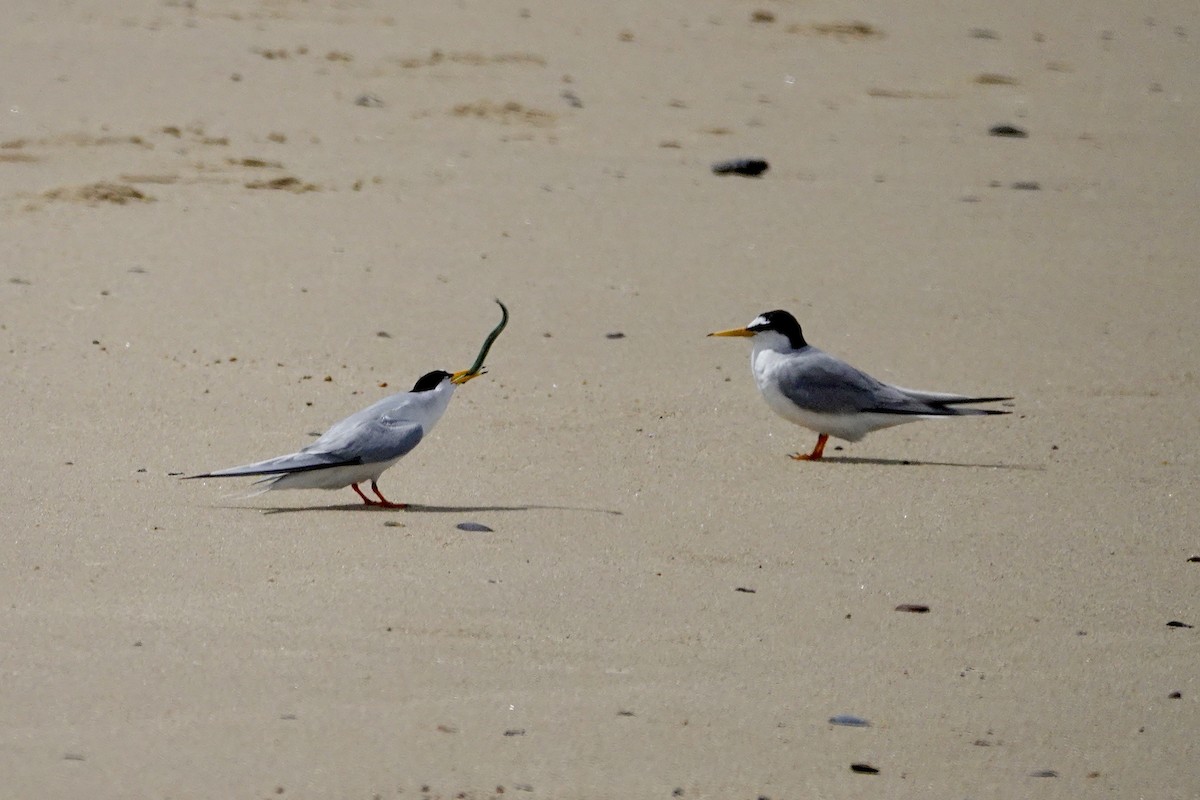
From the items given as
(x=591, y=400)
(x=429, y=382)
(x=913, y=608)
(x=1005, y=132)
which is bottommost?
(x=591, y=400)

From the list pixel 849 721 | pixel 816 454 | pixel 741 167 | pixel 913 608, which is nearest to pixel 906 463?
pixel 816 454

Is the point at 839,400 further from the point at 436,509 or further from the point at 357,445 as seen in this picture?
the point at 357,445

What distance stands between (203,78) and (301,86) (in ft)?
1.83

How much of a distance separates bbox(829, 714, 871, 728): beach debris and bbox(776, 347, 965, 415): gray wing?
97.5 inches

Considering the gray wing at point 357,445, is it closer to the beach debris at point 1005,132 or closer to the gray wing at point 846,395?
the gray wing at point 846,395

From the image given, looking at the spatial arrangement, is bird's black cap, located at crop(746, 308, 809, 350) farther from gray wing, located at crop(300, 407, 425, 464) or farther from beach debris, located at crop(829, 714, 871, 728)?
beach debris, located at crop(829, 714, 871, 728)

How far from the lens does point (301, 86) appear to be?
10797 millimetres

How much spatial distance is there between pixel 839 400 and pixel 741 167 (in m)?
3.59

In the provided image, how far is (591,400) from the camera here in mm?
6793

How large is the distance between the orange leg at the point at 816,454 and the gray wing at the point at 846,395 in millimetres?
123

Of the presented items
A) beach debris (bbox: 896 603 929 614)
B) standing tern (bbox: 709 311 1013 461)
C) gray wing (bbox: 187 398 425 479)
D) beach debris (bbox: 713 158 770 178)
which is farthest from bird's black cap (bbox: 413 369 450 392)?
beach debris (bbox: 713 158 770 178)

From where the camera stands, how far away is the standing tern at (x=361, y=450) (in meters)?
5.34

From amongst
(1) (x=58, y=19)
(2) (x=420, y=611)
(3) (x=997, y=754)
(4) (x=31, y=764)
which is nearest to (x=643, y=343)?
(2) (x=420, y=611)

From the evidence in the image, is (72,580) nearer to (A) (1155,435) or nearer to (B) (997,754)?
(B) (997,754)
